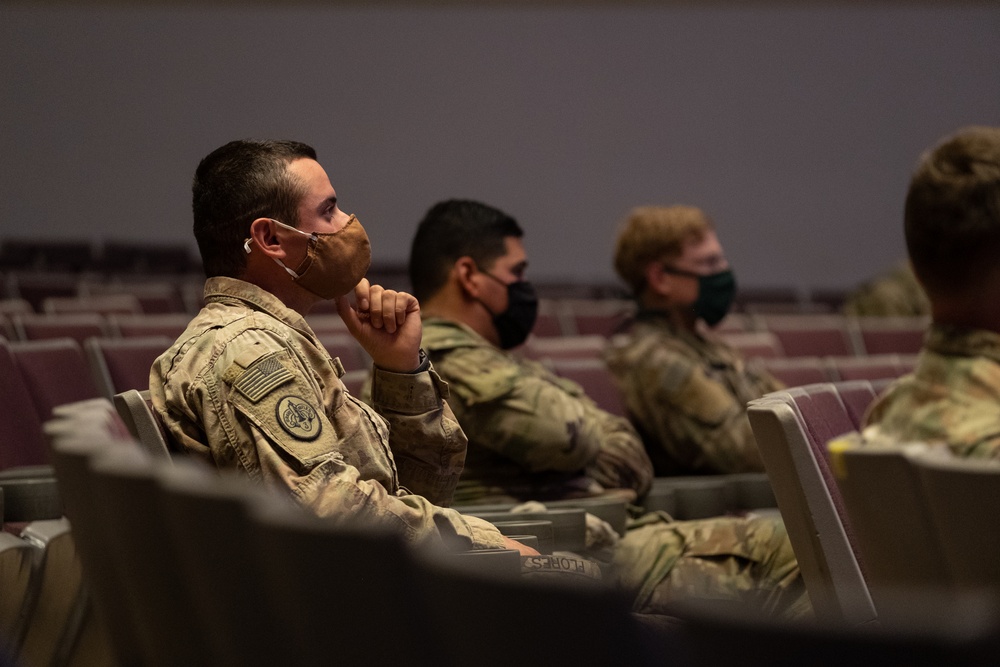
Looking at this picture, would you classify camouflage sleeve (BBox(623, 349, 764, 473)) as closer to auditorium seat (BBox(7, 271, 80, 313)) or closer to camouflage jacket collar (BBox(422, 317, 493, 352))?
camouflage jacket collar (BBox(422, 317, 493, 352))

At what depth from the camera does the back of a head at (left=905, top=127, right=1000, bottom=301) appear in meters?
1.27

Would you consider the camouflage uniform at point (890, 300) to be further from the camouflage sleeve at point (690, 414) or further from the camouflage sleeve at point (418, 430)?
the camouflage sleeve at point (418, 430)

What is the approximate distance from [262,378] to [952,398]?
79cm

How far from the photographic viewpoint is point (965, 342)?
1.31m

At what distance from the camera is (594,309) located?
A: 233 inches

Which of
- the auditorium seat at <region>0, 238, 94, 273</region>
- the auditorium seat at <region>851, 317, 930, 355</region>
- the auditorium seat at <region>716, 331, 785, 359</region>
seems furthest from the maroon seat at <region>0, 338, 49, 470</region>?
the auditorium seat at <region>0, 238, 94, 273</region>

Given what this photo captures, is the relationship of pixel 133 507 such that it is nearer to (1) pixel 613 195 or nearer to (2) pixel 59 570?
(2) pixel 59 570

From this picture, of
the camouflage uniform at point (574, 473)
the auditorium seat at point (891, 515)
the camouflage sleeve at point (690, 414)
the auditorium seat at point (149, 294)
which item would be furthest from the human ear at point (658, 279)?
the auditorium seat at point (149, 294)

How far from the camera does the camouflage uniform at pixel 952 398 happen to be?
125 cm

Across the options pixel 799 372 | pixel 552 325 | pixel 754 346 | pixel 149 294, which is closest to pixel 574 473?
pixel 799 372

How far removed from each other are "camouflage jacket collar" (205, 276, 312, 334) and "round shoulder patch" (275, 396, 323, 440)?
21 cm

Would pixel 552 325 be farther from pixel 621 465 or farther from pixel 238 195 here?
pixel 238 195

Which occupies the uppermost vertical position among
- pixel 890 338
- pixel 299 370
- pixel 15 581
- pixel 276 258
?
pixel 276 258

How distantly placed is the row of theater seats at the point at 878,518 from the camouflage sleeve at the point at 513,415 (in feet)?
2.44
